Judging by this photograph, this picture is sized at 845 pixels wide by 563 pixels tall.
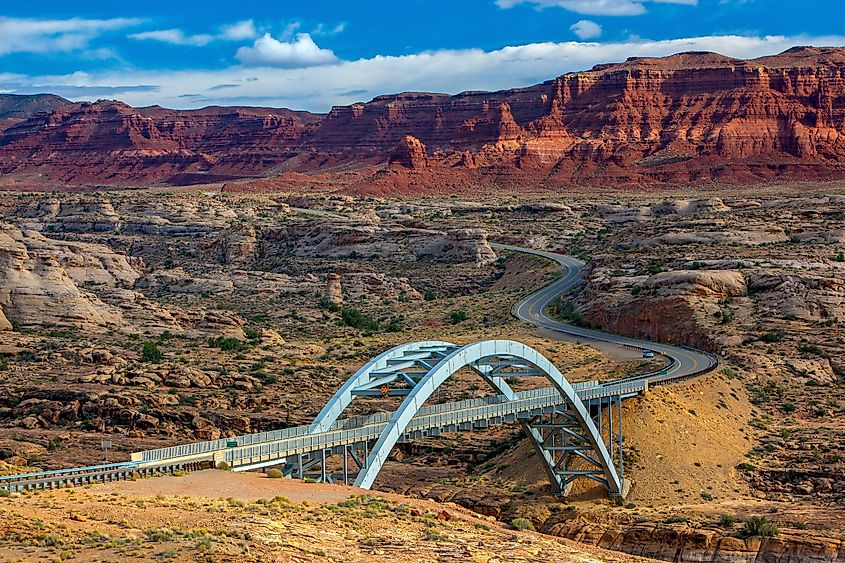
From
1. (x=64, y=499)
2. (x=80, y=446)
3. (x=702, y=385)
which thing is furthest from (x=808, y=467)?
(x=64, y=499)

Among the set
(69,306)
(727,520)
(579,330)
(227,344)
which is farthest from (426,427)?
(69,306)

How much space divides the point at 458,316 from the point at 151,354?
2772 cm

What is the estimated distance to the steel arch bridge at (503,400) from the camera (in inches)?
1529

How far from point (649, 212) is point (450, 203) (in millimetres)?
38051

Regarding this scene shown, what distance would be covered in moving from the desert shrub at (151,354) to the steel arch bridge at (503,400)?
2696 centimetres

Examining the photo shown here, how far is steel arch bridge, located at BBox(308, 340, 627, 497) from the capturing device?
127ft

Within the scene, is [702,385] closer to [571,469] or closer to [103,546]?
[571,469]

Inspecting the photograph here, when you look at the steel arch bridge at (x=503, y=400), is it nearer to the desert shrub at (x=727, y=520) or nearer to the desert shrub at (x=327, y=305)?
the desert shrub at (x=727, y=520)

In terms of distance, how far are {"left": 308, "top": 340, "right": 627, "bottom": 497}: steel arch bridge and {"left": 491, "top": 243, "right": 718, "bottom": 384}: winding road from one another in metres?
4.81

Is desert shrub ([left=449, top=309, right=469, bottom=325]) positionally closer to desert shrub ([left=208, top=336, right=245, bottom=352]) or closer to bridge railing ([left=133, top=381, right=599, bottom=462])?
desert shrub ([left=208, top=336, right=245, bottom=352])

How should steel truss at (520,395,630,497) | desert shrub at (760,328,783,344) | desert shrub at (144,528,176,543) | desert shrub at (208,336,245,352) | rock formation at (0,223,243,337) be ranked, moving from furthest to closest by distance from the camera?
1. rock formation at (0,223,243,337)
2. desert shrub at (208,336,245,352)
3. desert shrub at (760,328,783,344)
4. steel truss at (520,395,630,497)
5. desert shrub at (144,528,176,543)

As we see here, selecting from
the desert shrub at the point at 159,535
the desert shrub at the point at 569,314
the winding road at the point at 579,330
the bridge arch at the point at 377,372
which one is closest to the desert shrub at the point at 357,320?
the winding road at the point at 579,330

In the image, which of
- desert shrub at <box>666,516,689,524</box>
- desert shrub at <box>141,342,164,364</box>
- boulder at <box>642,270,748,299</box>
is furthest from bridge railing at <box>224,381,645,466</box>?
boulder at <box>642,270,748,299</box>

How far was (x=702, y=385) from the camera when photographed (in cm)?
6225
